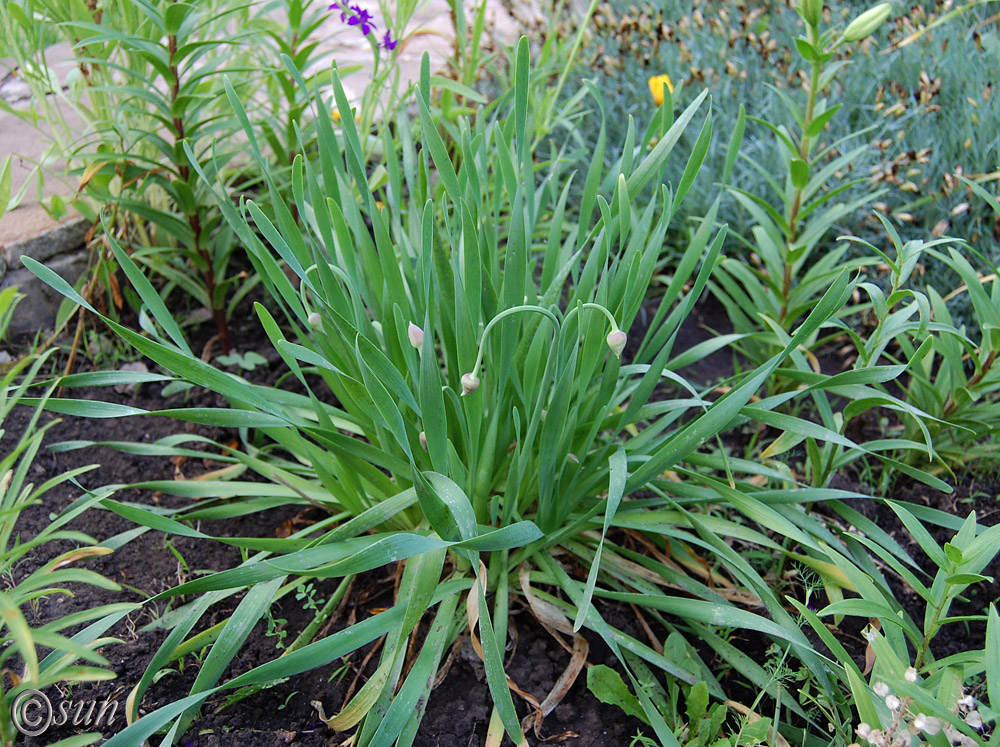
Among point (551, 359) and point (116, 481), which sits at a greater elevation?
point (551, 359)

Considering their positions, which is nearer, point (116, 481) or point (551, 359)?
point (551, 359)

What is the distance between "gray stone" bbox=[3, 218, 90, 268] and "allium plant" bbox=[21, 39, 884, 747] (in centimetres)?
84

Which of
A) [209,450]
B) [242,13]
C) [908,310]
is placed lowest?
[209,450]

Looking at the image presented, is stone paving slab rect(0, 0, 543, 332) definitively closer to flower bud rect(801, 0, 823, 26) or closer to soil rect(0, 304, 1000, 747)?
soil rect(0, 304, 1000, 747)

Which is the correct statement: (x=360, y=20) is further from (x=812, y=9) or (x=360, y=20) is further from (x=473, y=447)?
(x=473, y=447)

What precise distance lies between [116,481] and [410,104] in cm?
165

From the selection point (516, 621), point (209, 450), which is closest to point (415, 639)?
point (516, 621)

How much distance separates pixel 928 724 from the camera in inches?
35.2

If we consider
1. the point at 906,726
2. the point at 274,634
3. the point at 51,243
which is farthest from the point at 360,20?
the point at 906,726

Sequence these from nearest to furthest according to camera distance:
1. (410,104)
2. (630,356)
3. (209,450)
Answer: (209,450), (630,356), (410,104)

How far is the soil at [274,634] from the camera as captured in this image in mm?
1258

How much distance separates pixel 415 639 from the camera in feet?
4.53

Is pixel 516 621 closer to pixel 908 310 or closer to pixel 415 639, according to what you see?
pixel 415 639

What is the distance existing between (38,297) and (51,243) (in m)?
0.14
